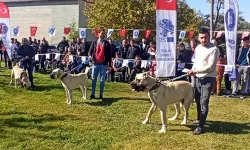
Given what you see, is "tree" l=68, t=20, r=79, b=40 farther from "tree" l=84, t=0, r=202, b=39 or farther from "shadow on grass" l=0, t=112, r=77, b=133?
"shadow on grass" l=0, t=112, r=77, b=133

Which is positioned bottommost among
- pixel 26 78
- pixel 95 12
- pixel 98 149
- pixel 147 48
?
pixel 98 149

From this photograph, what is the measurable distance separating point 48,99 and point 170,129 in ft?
14.4

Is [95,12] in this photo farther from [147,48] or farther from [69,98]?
[69,98]

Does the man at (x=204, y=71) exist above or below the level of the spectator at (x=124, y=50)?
below

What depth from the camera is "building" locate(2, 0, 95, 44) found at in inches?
1421

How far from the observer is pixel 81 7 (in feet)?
118

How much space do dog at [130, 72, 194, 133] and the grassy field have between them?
0.53 meters

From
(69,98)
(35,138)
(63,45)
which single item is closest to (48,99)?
(69,98)

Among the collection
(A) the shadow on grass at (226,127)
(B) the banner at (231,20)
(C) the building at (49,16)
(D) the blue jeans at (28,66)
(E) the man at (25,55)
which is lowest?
(A) the shadow on grass at (226,127)

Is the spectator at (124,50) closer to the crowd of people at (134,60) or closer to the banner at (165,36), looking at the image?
the crowd of people at (134,60)

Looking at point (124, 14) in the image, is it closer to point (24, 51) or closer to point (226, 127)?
point (24, 51)

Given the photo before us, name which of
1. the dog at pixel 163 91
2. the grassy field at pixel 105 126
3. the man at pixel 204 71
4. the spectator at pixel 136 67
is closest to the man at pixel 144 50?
the spectator at pixel 136 67

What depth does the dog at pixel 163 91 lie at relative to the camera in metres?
6.47

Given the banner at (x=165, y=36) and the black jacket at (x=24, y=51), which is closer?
the banner at (x=165, y=36)
